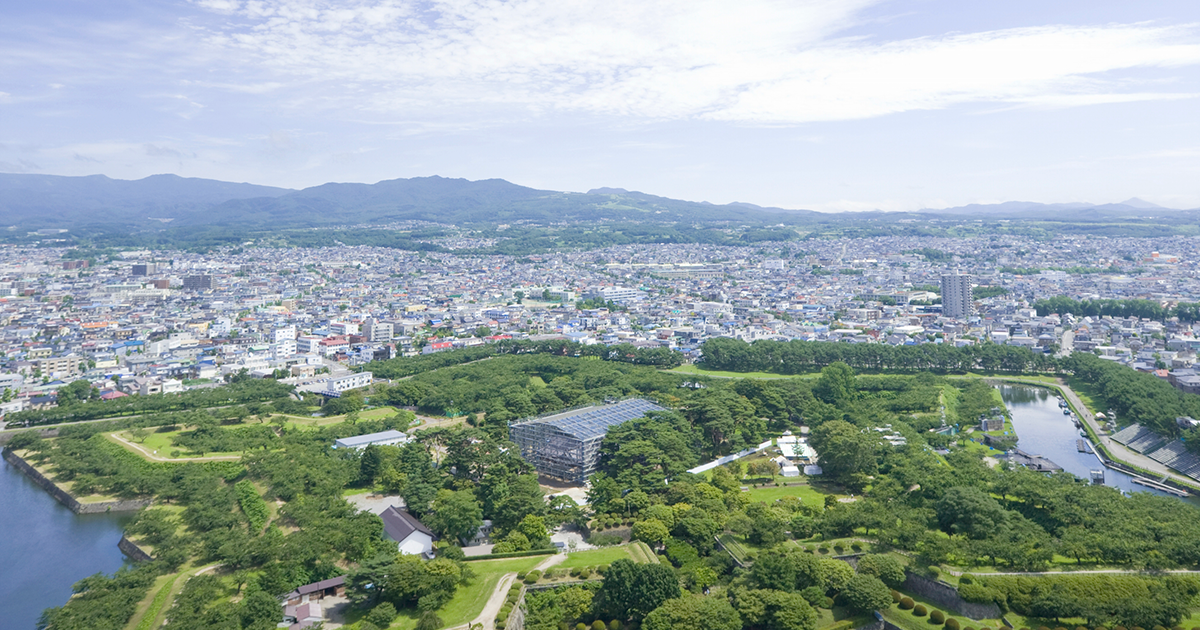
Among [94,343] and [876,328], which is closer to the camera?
[94,343]

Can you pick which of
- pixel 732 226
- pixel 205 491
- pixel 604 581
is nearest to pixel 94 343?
pixel 205 491

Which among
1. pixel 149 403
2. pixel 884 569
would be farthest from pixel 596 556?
pixel 149 403

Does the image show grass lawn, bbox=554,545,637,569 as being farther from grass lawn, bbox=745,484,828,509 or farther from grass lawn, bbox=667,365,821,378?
grass lawn, bbox=667,365,821,378

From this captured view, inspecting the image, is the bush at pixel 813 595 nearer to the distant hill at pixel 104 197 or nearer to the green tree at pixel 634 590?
the green tree at pixel 634 590

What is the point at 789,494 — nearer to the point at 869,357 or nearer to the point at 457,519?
the point at 457,519

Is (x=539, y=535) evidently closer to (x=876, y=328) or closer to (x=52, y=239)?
(x=876, y=328)

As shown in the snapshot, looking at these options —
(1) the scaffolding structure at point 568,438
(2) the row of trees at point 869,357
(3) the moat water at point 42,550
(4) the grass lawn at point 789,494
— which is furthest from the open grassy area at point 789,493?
(3) the moat water at point 42,550
